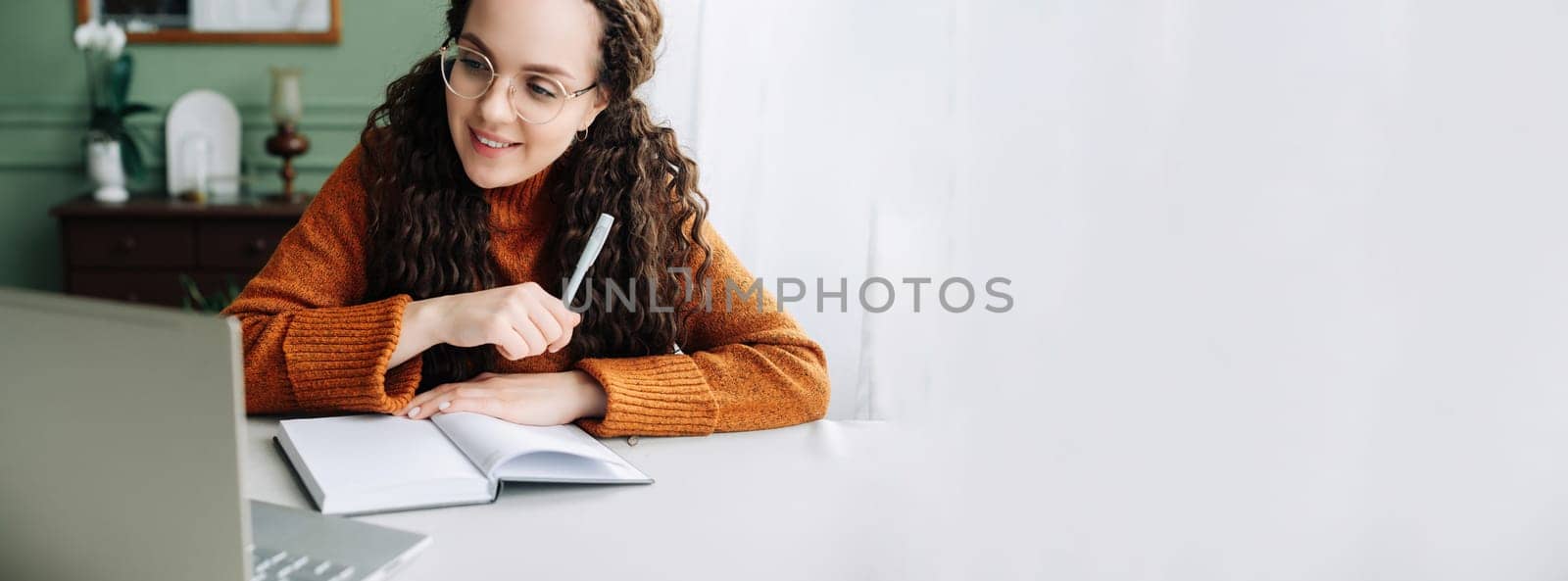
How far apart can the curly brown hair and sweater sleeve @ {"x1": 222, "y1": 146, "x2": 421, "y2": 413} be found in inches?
1.5

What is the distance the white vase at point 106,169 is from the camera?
3018 millimetres

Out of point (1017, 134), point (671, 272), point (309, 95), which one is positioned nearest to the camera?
point (1017, 134)

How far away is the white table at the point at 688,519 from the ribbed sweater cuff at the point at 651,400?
2 cm

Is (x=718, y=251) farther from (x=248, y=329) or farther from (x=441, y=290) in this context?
(x=248, y=329)

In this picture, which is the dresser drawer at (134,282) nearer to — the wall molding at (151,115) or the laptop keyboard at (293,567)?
the wall molding at (151,115)

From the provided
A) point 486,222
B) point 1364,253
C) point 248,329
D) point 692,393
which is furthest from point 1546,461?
point 248,329

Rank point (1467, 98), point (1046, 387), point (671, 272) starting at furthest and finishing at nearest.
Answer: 1. point (671, 272)
2. point (1046, 387)
3. point (1467, 98)

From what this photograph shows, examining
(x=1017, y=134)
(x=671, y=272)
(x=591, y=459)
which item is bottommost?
(x=591, y=459)

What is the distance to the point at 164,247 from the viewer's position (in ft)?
9.68

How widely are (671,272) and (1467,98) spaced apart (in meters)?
0.79

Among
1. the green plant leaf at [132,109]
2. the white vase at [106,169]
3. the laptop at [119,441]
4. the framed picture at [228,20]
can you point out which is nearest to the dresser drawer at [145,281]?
the white vase at [106,169]

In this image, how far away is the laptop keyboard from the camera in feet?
2.40

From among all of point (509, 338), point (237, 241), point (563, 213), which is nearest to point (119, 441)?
point (509, 338)

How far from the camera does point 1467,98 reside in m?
0.89
